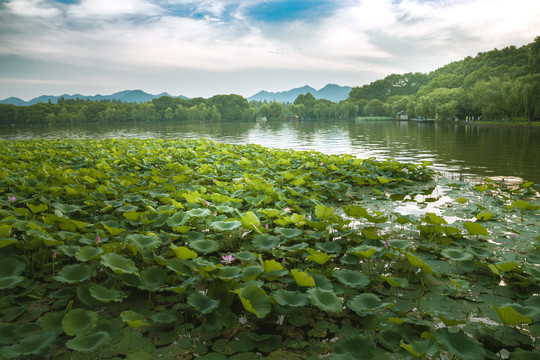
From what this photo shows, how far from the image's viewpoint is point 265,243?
3.17 metres

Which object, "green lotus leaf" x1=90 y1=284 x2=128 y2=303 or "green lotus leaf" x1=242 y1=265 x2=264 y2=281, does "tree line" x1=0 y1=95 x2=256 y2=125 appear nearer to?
"green lotus leaf" x1=242 y1=265 x2=264 y2=281

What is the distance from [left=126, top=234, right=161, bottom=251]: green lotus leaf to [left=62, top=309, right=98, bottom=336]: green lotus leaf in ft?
2.75

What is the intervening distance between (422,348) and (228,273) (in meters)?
1.40

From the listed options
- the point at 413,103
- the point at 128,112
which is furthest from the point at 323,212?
the point at 128,112

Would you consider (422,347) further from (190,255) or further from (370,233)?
(190,255)

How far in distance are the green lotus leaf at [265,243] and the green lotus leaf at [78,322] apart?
5.07 ft

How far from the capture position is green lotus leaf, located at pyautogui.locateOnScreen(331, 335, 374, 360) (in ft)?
5.92

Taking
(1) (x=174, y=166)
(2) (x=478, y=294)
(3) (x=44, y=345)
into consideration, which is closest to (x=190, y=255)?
(3) (x=44, y=345)

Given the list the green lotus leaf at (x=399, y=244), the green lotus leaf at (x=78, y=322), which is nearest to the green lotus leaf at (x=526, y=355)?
the green lotus leaf at (x=399, y=244)

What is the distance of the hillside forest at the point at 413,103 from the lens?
38.0 m

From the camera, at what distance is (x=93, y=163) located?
8.34 meters

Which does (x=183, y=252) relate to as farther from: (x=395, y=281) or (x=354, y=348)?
(x=395, y=281)

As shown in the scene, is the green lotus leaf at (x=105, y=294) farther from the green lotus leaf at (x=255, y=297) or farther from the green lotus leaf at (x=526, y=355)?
the green lotus leaf at (x=526, y=355)

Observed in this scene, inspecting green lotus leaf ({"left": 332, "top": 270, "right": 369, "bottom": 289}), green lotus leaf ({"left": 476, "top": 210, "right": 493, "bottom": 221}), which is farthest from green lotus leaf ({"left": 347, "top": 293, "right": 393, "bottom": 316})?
green lotus leaf ({"left": 476, "top": 210, "right": 493, "bottom": 221})
